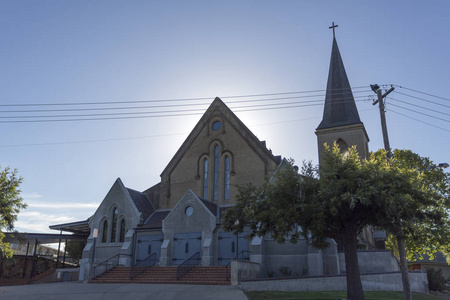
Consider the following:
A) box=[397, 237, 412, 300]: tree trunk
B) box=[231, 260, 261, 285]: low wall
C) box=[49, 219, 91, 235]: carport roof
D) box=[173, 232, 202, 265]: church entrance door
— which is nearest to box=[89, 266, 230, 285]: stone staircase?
box=[231, 260, 261, 285]: low wall

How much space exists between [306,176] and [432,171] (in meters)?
24.3

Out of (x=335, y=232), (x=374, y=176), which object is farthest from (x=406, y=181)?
(x=335, y=232)

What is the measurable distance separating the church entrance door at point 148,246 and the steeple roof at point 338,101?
67.6ft

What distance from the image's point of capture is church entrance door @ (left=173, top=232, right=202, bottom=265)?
1120 inches

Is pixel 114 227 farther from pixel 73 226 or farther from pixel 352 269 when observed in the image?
pixel 352 269

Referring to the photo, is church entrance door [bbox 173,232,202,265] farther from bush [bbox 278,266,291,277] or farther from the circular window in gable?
the circular window in gable

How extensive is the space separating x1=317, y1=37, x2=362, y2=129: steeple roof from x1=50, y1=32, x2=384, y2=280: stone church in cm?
11

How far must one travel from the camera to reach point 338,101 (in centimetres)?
4053

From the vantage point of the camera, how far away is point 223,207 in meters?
32.7

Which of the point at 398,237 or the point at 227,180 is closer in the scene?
the point at 398,237

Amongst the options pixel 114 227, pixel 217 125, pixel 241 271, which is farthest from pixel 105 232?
pixel 241 271

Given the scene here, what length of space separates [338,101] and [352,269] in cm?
2766

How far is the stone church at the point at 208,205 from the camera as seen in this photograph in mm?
26234

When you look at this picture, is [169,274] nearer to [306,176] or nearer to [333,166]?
[306,176]
